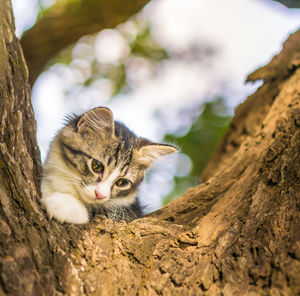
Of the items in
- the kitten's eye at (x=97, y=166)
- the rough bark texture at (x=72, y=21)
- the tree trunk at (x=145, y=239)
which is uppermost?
the rough bark texture at (x=72, y=21)

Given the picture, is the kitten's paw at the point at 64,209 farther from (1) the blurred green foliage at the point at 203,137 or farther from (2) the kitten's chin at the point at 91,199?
(1) the blurred green foliage at the point at 203,137

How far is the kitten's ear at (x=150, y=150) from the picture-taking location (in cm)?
275

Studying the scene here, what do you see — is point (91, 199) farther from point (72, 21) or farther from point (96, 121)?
point (72, 21)

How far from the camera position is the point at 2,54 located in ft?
6.14

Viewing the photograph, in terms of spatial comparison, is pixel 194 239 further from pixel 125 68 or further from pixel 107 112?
pixel 125 68

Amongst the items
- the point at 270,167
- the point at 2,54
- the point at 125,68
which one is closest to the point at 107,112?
the point at 2,54

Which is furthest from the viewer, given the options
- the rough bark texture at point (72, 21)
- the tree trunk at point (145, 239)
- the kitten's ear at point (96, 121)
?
the rough bark texture at point (72, 21)

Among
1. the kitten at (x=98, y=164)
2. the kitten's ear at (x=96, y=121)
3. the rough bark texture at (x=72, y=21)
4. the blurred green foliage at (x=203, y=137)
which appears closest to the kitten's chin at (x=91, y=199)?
the kitten at (x=98, y=164)

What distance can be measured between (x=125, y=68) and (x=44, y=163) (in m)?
2.99

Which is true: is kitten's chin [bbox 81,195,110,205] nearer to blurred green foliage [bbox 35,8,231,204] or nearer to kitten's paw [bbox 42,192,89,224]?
kitten's paw [bbox 42,192,89,224]

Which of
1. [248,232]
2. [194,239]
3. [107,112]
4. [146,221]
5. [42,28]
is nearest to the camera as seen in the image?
[248,232]

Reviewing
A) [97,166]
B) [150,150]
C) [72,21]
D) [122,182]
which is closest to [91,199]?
[97,166]

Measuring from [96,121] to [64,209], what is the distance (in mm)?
934

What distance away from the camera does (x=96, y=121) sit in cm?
256
